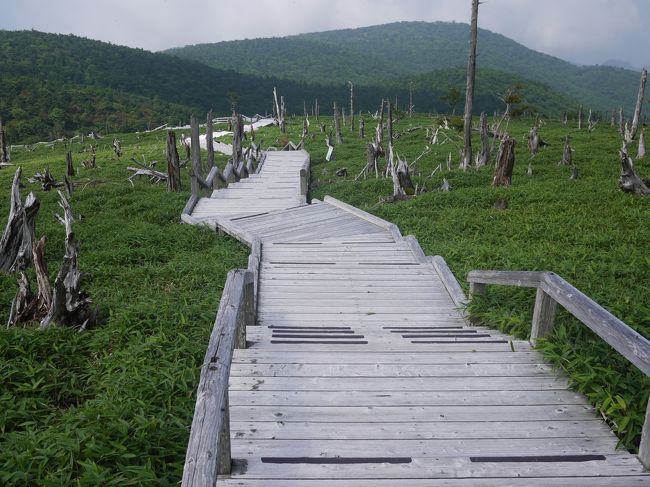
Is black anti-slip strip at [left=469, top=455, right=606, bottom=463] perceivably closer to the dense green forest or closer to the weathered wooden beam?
the weathered wooden beam

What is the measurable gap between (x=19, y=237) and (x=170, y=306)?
4262mm

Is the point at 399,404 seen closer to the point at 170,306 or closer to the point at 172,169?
the point at 170,306

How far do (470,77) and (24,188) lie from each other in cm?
1759

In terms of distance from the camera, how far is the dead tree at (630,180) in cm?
1199

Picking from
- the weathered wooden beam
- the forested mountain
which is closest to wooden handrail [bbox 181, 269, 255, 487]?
the weathered wooden beam

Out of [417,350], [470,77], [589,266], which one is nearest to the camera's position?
[417,350]

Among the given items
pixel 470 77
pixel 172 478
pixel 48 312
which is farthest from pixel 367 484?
pixel 470 77

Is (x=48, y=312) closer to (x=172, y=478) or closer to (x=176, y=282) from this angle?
(x=176, y=282)

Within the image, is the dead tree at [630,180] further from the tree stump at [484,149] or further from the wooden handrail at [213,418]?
the wooden handrail at [213,418]

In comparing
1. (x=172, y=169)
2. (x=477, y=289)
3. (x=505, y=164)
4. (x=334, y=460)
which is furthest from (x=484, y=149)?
(x=334, y=460)

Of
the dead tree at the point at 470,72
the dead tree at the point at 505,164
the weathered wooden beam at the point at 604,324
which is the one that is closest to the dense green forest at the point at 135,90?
the dead tree at the point at 470,72

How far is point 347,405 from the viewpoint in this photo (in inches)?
128

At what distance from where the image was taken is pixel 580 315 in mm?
3398

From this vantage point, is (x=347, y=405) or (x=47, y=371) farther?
(x=47, y=371)
